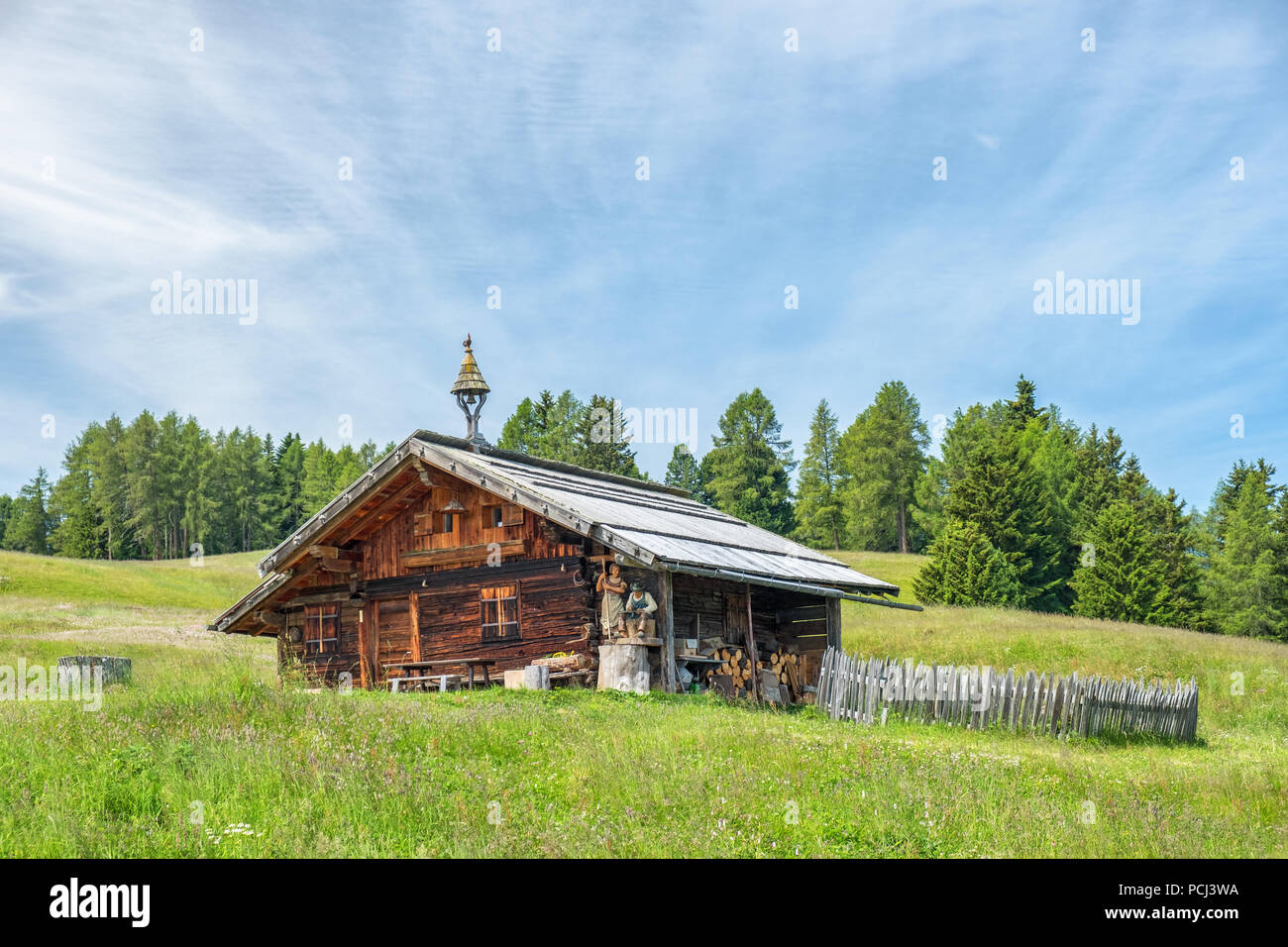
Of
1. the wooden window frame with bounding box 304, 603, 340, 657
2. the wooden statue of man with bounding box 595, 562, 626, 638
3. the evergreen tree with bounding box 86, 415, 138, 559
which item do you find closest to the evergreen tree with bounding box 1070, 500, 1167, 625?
the wooden statue of man with bounding box 595, 562, 626, 638

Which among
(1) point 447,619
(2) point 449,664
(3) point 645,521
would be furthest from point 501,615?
(3) point 645,521

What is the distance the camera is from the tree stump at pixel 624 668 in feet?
63.9

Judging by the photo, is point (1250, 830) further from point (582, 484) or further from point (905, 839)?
point (582, 484)

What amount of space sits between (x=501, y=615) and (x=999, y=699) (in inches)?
376

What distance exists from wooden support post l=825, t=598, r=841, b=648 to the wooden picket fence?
6.07m

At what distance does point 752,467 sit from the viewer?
8012 cm

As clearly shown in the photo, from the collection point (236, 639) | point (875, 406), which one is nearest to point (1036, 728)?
point (236, 639)

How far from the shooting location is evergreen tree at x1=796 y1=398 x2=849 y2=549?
8212 centimetres

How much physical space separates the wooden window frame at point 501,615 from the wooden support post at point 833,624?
779cm

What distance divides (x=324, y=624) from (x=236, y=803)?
15501mm

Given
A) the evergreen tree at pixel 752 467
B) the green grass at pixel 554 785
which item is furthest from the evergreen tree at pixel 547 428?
the green grass at pixel 554 785

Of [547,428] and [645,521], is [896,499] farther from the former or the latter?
[645,521]

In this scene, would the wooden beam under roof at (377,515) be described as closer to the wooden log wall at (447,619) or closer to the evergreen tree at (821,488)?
the wooden log wall at (447,619)

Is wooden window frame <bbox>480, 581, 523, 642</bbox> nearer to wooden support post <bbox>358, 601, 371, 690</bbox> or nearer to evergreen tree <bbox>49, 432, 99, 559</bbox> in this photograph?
wooden support post <bbox>358, 601, 371, 690</bbox>
